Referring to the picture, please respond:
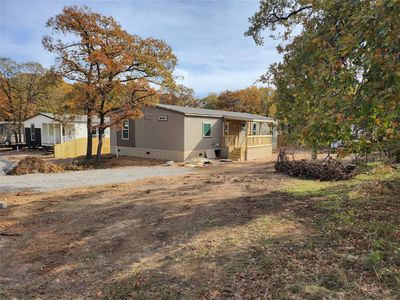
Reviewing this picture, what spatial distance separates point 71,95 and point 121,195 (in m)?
10.6

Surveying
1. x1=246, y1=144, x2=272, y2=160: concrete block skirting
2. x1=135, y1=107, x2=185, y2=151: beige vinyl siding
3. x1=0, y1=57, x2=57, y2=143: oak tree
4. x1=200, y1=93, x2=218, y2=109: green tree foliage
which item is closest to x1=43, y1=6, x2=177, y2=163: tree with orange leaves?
x1=135, y1=107, x2=185, y2=151: beige vinyl siding

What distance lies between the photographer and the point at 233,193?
25.3 ft

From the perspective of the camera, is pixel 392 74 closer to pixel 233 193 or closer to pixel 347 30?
pixel 347 30

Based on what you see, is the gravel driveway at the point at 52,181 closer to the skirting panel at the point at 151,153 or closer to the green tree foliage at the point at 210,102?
the skirting panel at the point at 151,153

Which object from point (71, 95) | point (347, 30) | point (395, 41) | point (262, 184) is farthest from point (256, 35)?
point (71, 95)

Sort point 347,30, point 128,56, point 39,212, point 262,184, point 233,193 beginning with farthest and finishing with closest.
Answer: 1. point 128,56
2. point 262,184
3. point 233,193
4. point 39,212
5. point 347,30

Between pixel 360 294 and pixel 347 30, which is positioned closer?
pixel 360 294

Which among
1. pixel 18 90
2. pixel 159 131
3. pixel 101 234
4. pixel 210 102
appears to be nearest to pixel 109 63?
pixel 159 131

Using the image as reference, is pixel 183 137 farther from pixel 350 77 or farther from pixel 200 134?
pixel 350 77

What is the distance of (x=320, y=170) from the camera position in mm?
Result: 10117

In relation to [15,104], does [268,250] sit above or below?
below

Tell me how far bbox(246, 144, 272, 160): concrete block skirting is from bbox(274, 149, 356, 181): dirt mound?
364 inches

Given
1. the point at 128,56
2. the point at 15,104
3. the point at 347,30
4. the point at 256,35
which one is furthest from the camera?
the point at 15,104

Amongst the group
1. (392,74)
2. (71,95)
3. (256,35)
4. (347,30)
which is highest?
(256,35)
